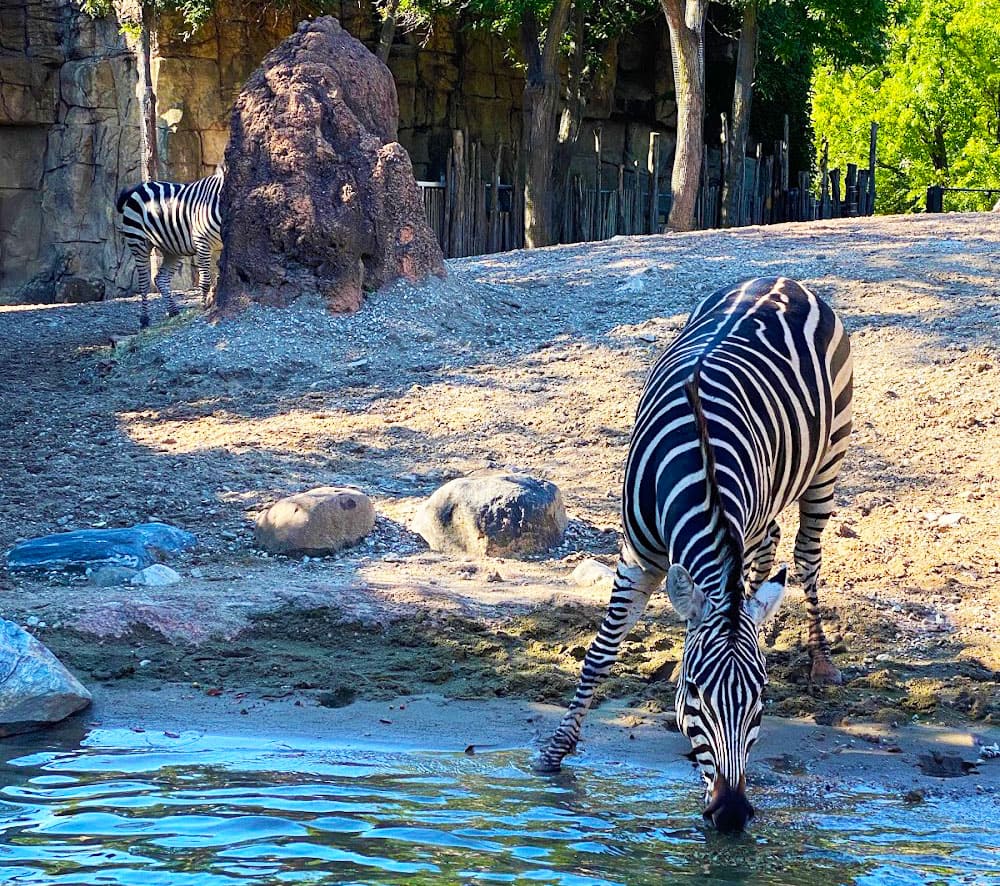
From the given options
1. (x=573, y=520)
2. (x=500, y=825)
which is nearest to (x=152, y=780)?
(x=500, y=825)

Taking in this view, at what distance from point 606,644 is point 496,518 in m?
2.98

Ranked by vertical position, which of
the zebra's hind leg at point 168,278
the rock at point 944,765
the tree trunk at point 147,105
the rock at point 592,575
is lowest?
the rock at point 944,765

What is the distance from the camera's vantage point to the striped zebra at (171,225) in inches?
566

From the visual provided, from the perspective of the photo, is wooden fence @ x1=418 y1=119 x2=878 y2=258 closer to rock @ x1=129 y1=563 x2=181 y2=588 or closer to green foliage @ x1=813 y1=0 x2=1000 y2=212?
A: green foliage @ x1=813 y1=0 x2=1000 y2=212

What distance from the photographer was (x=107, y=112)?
75.2ft

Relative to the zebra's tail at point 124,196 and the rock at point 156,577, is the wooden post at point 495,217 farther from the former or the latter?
the rock at point 156,577

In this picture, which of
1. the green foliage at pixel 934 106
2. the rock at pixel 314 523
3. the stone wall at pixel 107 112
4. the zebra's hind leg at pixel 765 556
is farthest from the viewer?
the green foliage at pixel 934 106

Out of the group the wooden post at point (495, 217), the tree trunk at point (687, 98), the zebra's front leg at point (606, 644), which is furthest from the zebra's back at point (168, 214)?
the zebra's front leg at point (606, 644)

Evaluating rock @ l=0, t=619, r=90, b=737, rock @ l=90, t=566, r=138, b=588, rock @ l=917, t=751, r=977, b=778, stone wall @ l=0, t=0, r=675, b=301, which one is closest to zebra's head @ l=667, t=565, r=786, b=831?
rock @ l=917, t=751, r=977, b=778

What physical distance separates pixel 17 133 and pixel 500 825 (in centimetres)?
2244

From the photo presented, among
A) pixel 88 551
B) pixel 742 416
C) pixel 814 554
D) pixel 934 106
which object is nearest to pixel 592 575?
pixel 814 554

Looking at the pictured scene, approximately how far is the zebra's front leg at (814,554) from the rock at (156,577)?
3.37 meters

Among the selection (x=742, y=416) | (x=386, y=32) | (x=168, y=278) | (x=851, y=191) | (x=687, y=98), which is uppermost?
(x=386, y=32)

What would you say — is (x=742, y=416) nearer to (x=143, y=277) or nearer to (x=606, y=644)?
(x=606, y=644)
